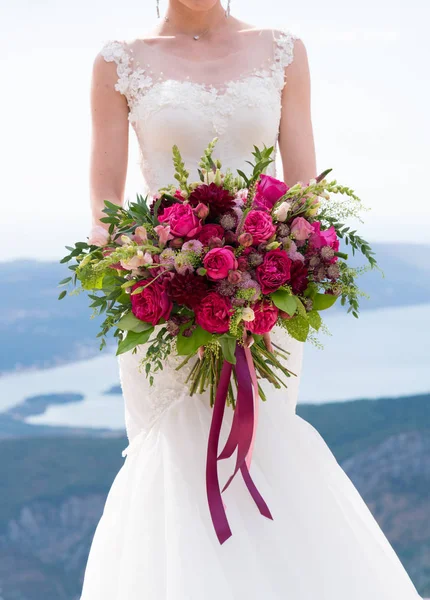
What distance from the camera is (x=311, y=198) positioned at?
195 cm

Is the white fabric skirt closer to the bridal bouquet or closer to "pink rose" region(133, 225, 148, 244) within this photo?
the bridal bouquet

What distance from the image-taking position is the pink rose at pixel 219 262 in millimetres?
1826

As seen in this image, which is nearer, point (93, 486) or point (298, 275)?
point (298, 275)

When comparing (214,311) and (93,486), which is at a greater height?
(214,311)

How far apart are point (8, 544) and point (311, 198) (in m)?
3.00

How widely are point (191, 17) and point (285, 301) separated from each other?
1.35m

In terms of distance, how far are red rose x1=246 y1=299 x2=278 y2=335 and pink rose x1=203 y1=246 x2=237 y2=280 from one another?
147mm

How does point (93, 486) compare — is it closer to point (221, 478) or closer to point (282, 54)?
point (221, 478)

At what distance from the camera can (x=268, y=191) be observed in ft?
6.50

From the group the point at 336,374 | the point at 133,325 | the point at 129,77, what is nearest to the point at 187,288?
the point at 133,325

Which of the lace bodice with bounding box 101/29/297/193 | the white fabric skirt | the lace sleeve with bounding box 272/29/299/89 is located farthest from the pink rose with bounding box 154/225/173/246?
the lace sleeve with bounding box 272/29/299/89

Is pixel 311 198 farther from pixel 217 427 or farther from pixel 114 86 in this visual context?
pixel 114 86

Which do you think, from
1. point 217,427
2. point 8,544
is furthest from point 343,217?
point 8,544

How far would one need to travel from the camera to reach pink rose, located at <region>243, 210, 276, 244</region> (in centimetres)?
186
